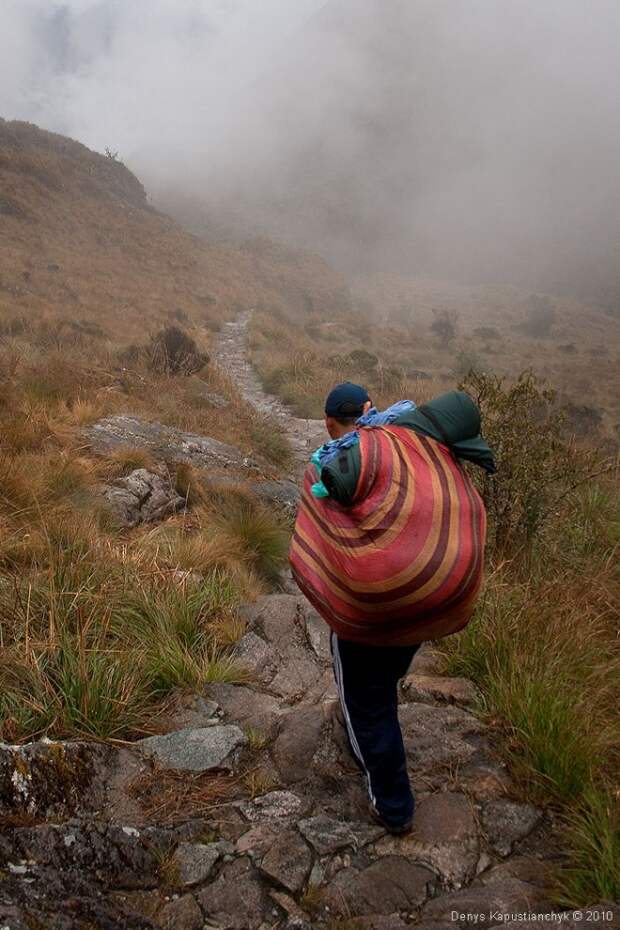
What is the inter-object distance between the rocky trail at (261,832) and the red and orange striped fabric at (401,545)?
2.43 ft

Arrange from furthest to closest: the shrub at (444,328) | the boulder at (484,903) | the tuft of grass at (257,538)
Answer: the shrub at (444,328) → the tuft of grass at (257,538) → the boulder at (484,903)

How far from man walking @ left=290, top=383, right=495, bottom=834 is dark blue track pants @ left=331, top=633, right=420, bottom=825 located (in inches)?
0.6

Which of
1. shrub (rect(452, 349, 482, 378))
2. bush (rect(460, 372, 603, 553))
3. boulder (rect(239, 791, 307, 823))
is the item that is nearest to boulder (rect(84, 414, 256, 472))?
bush (rect(460, 372, 603, 553))

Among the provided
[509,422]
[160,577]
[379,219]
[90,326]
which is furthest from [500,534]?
[379,219]

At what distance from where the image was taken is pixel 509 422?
3863 millimetres

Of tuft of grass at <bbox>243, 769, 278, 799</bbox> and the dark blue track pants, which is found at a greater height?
the dark blue track pants

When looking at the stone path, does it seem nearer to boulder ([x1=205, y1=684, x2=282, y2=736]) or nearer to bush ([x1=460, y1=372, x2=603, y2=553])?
bush ([x1=460, y1=372, x2=603, y2=553])

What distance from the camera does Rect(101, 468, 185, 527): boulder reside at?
4199 millimetres

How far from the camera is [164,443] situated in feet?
19.5

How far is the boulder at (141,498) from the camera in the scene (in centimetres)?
420

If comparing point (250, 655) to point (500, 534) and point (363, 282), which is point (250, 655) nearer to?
point (500, 534)

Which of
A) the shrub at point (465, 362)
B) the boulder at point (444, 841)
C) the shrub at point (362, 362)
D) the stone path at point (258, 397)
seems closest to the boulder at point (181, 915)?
the boulder at point (444, 841)

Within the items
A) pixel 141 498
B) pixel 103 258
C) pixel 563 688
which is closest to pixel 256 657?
pixel 563 688

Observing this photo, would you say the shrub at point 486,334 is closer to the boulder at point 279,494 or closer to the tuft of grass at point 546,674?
the boulder at point 279,494
